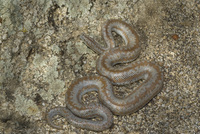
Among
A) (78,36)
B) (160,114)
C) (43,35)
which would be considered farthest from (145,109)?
(43,35)

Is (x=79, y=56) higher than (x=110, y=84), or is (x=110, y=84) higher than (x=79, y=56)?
(x=79, y=56)

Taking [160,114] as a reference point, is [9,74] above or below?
above

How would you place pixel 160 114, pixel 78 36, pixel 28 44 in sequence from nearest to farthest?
pixel 160 114
pixel 28 44
pixel 78 36

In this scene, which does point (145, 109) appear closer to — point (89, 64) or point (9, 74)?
point (89, 64)

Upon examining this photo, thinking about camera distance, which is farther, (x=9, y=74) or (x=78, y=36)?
(x=78, y=36)
